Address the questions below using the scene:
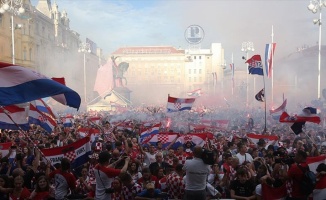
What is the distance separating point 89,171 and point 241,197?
11.7ft

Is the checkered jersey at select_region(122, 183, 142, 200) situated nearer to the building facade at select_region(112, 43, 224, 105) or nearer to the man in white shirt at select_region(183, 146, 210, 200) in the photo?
the man in white shirt at select_region(183, 146, 210, 200)

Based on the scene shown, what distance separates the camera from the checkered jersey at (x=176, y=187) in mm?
7176

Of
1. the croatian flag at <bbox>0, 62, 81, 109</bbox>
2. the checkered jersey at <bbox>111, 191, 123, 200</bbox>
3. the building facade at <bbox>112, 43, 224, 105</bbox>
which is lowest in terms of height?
the checkered jersey at <bbox>111, 191, 123, 200</bbox>

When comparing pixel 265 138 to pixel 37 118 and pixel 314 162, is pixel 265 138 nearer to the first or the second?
pixel 314 162

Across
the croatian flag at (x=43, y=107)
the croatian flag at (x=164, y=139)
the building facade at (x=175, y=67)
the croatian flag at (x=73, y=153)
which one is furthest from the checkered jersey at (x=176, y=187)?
the building facade at (x=175, y=67)

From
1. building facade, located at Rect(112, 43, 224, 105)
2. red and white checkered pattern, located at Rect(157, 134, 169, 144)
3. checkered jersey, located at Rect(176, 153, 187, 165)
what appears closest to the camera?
checkered jersey, located at Rect(176, 153, 187, 165)

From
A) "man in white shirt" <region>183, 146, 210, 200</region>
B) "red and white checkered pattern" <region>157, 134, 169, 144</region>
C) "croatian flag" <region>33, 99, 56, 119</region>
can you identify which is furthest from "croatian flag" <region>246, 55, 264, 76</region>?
"man in white shirt" <region>183, 146, 210, 200</region>

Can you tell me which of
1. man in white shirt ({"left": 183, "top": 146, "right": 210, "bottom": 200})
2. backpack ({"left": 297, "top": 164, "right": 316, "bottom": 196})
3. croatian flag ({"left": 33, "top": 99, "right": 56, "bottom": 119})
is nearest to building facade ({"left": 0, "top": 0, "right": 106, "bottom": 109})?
croatian flag ({"left": 33, "top": 99, "right": 56, "bottom": 119})

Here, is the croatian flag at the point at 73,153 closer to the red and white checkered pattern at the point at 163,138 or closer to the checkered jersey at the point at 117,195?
the checkered jersey at the point at 117,195

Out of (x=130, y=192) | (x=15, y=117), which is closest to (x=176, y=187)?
(x=130, y=192)

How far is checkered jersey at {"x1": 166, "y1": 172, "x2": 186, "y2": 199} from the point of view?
7176 mm

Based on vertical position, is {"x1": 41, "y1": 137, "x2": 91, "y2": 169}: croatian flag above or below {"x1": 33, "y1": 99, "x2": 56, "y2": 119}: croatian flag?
below

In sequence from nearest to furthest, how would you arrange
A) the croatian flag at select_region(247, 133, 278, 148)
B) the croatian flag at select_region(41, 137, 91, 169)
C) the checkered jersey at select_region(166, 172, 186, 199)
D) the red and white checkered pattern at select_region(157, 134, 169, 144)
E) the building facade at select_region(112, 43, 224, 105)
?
the checkered jersey at select_region(166, 172, 186, 199)
the croatian flag at select_region(41, 137, 91, 169)
the red and white checkered pattern at select_region(157, 134, 169, 144)
the croatian flag at select_region(247, 133, 278, 148)
the building facade at select_region(112, 43, 224, 105)

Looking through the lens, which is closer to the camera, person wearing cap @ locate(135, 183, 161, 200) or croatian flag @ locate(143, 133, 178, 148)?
person wearing cap @ locate(135, 183, 161, 200)
